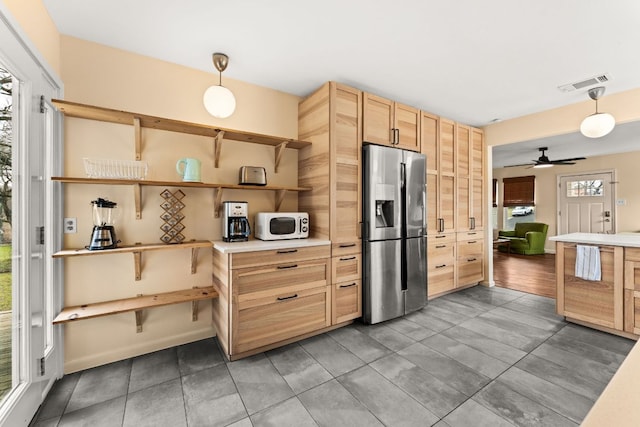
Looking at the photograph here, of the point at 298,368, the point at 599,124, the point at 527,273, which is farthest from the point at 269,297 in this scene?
the point at 527,273

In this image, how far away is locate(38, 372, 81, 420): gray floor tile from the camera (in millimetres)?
1621

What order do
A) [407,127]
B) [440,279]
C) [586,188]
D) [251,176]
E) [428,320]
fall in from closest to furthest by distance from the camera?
[251,176] → [428,320] → [407,127] → [440,279] → [586,188]

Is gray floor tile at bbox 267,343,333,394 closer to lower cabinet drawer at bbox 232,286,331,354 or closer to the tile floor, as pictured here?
the tile floor

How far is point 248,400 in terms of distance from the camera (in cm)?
172

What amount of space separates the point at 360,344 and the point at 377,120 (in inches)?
88.5

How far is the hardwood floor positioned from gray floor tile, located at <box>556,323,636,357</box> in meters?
1.14

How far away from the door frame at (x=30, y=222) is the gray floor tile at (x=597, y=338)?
13.1 ft

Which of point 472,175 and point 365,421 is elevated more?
point 472,175

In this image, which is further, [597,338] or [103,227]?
[597,338]

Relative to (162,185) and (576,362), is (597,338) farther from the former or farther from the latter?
(162,185)

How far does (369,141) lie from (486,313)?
2348 mm

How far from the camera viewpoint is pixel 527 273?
16.4 ft

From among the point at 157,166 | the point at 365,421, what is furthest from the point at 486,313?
the point at 157,166

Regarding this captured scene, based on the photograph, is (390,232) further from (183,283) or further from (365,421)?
(183,283)
